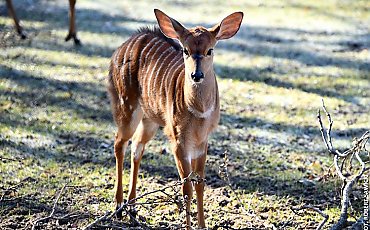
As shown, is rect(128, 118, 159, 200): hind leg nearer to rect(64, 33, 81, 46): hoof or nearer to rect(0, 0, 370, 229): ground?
rect(0, 0, 370, 229): ground

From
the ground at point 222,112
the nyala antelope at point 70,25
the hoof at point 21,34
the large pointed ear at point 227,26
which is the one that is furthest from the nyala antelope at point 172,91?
the hoof at point 21,34

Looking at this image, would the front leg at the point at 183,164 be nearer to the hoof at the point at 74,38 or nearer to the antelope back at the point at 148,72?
the antelope back at the point at 148,72

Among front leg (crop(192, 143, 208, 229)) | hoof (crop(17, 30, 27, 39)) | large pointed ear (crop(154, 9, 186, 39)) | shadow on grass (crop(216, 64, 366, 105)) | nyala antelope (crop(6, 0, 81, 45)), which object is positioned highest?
large pointed ear (crop(154, 9, 186, 39))

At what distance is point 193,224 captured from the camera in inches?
184

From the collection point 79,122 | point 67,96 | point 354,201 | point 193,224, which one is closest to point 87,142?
point 79,122

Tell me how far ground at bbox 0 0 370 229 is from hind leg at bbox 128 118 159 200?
0.21 m

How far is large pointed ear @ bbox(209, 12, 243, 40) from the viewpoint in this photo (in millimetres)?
4375

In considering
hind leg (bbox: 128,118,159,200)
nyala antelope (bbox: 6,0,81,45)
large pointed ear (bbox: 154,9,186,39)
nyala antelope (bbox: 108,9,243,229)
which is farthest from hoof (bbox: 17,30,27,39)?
large pointed ear (bbox: 154,9,186,39)

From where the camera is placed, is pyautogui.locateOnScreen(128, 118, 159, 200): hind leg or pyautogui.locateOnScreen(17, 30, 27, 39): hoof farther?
pyautogui.locateOnScreen(17, 30, 27, 39): hoof

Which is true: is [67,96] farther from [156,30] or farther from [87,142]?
[156,30]

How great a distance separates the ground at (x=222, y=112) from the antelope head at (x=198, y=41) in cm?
73

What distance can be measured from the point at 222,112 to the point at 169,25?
255 centimetres

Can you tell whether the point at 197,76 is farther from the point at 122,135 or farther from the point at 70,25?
the point at 70,25

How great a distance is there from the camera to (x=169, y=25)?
4418 mm
